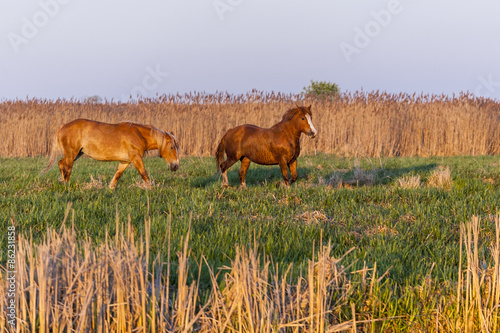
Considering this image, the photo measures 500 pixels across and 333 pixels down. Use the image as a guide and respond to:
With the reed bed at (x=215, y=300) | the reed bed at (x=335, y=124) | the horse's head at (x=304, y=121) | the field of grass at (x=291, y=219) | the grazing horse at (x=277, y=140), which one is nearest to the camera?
the reed bed at (x=215, y=300)

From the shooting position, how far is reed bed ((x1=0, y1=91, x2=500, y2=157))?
15.9 m

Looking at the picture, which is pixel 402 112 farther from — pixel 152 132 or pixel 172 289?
pixel 172 289

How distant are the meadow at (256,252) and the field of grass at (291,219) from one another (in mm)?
24

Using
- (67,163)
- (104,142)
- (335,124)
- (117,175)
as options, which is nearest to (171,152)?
(117,175)

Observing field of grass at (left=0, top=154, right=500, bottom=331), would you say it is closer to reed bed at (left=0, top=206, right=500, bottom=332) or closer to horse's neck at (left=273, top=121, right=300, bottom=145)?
reed bed at (left=0, top=206, right=500, bottom=332)

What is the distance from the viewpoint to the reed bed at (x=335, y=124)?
52.2 ft

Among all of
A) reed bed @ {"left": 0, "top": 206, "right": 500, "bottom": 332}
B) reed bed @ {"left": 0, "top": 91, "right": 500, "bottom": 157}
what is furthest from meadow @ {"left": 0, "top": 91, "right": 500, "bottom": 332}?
reed bed @ {"left": 0, "top": 91, "right": 500, "bottom": 157}

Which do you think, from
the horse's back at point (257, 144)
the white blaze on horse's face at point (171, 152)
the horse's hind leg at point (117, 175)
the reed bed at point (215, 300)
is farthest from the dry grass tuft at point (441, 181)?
the horse's hind leg at point (117, 175)

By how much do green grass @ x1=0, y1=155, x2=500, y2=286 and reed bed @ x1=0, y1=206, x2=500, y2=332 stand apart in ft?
0.81

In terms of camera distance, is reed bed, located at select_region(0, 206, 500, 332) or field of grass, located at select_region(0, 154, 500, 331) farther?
field of grass, located at select_region(0, 154, 500, 331)

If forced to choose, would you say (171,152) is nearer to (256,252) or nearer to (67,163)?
(67,163)

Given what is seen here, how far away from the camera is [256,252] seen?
3.63 meters

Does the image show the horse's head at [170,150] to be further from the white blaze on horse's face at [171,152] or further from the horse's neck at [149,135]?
the horse's neck at [149,135]

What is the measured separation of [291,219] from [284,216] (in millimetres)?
232
